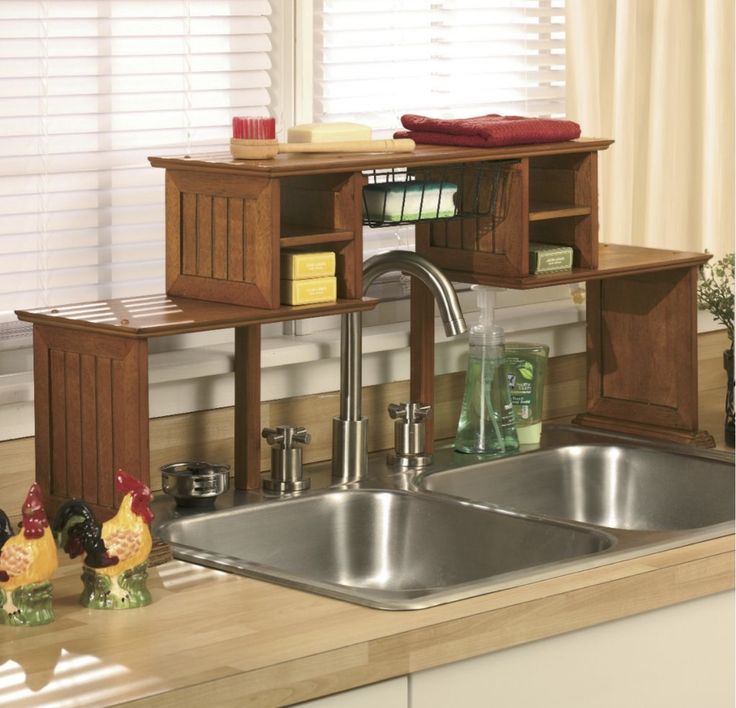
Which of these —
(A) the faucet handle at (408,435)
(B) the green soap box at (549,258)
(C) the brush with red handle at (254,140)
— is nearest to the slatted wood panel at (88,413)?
(C) the brush with red handle at (254,140)

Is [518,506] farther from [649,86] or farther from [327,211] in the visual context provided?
[649,86]

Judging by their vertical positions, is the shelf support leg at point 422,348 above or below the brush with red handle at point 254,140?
below

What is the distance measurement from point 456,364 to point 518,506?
28 centimetres

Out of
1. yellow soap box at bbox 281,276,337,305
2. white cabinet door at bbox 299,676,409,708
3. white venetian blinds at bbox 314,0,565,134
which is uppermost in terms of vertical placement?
white venetian blinds at bbox 314,0,565,134

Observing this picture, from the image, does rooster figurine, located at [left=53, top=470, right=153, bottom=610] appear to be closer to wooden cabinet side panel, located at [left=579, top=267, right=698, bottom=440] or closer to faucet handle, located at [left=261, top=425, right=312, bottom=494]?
faucet handle, located at [left=261, top=425, right=312, bottom=494]

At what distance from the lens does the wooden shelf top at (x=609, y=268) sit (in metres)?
2.35

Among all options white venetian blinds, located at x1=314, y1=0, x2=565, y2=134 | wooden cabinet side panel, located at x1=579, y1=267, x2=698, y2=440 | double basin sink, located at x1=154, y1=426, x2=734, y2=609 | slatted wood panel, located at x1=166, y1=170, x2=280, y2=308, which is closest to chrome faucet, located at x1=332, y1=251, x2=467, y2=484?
double basin sink, located at x1=154, y1=426, x2=734, y2=609

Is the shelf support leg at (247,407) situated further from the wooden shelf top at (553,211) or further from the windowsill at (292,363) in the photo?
the wooden shelf top at (553,211)

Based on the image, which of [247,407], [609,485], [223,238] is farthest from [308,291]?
[609,485]

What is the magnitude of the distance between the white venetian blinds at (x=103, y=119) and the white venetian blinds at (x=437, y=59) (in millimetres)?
170

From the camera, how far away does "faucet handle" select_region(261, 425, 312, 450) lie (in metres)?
2.26

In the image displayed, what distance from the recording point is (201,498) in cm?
215

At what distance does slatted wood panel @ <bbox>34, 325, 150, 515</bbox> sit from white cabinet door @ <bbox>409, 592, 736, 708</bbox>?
1.49ft

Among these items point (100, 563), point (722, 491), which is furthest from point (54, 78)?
point (722, 491)
